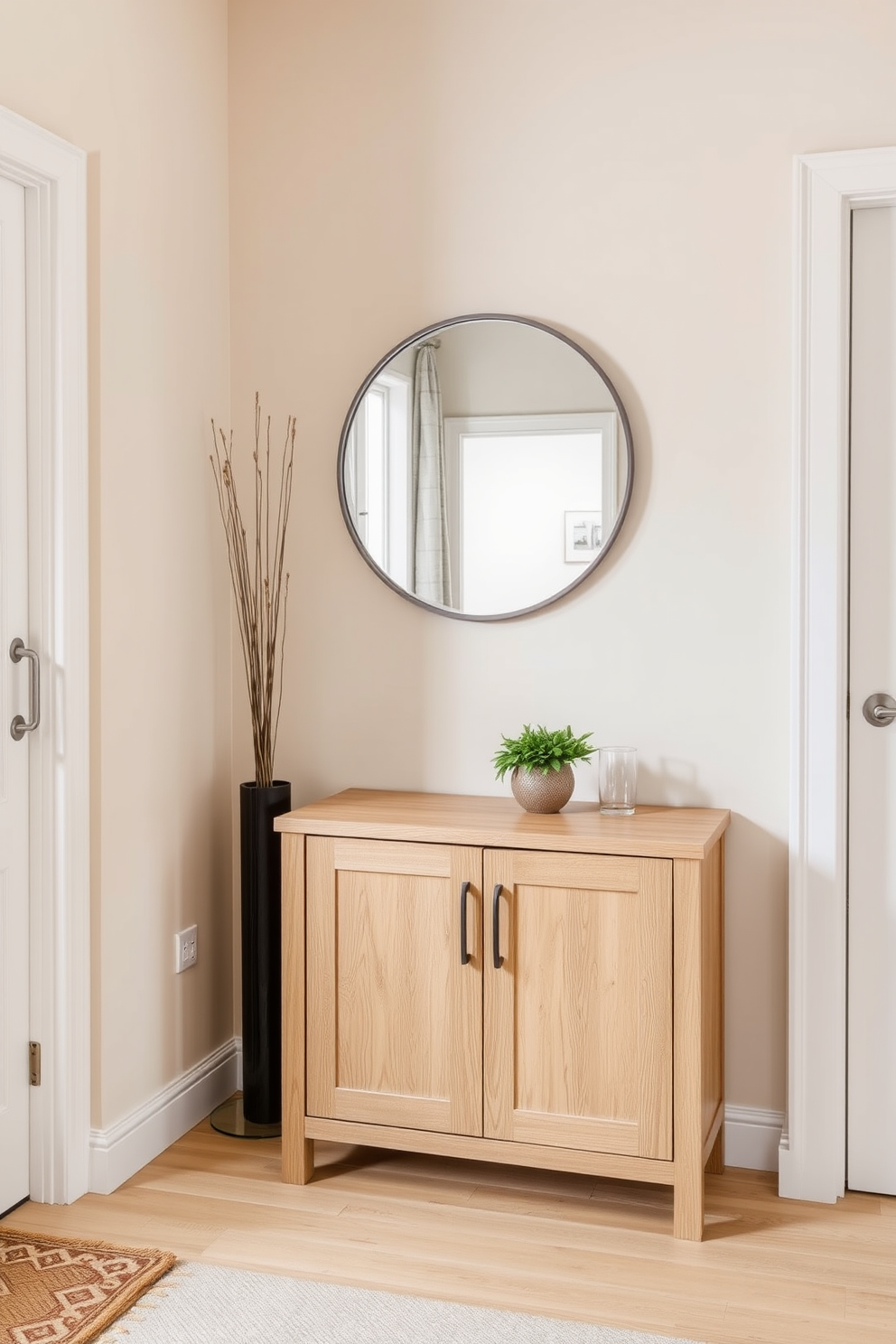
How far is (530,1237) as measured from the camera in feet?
7.57

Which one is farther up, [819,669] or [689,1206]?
[819,669]

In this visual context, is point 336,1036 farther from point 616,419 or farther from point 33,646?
point 616,419

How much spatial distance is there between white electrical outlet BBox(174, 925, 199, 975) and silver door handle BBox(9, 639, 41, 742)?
0.67 m

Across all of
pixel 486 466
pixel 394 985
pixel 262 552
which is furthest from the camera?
pixel 262 552

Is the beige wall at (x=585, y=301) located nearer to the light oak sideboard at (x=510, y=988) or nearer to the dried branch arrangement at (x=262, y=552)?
the dried branch arrangement at (x=262, y=552)

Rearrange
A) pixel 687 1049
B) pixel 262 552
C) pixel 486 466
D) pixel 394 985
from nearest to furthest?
pixel 687 1049 < pixel 394 985 < pixel 486 466 < pixel 262 552

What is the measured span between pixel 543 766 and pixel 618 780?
0.55 ft

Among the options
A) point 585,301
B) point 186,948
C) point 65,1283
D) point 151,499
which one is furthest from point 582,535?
point 65,1283

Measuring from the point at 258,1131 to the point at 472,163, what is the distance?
2.29m

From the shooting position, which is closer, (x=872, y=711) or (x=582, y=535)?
(x=872, y=711)

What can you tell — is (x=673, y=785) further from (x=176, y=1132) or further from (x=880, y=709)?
(x=176, y=1132)

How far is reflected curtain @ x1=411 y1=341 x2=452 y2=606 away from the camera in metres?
2.77

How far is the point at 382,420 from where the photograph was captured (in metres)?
2.82

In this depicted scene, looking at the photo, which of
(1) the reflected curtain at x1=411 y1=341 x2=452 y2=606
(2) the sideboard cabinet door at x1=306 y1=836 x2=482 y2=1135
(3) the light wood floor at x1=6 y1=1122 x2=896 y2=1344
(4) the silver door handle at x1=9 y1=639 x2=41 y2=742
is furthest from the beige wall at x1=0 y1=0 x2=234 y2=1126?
(1) the reflected curtain at x1=411 y1=341 x2=452 y2=606
